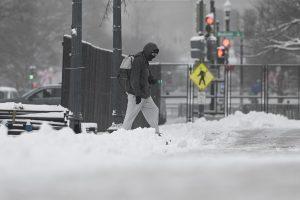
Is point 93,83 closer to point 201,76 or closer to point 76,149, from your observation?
point 201,76

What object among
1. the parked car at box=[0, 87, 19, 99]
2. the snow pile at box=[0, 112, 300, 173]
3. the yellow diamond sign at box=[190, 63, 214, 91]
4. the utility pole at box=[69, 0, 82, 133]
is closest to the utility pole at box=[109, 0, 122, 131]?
the utility pole at box=[69, 0, 82, 133]

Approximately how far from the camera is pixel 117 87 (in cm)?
1588

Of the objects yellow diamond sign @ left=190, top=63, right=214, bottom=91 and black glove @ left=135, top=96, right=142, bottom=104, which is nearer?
black glove @ left=135, top=96, right=142, bottom=104

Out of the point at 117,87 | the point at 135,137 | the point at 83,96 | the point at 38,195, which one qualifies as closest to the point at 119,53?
the point at 117,87

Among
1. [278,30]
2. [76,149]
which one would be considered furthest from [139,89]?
[278,30]

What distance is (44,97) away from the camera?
25.5 m

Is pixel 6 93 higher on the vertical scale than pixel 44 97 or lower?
Result: higher

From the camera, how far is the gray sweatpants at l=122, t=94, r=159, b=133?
14281 millimetres

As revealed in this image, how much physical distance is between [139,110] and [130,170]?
6059 millimetres

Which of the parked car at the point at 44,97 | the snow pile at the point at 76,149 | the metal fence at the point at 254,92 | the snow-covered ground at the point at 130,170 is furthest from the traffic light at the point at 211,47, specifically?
the snow-covered ground at the point at 130,170

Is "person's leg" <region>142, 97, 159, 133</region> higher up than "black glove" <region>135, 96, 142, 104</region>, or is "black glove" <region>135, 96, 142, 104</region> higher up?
"black glove" <region>135, 96, 142, 104</region>

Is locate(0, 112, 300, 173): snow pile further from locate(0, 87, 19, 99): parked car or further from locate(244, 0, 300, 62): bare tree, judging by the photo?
locate(244, 0, 300, 62): bare tree

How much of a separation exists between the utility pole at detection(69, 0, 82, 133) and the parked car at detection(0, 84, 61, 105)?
1104cm

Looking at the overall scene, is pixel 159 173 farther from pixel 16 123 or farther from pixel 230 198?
pixel 16 123
